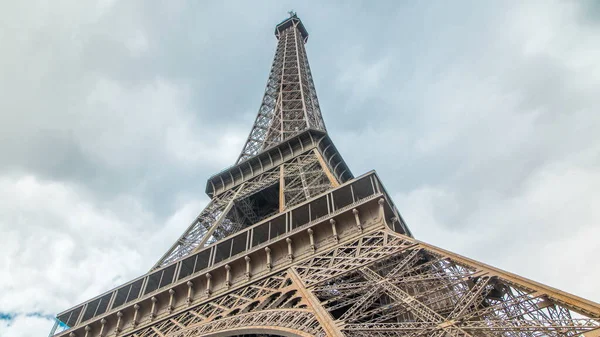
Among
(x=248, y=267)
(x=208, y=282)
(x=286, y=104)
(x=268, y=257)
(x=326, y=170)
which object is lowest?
(x=208, y=282)

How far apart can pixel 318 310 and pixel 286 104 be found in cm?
3330

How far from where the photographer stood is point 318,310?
40.4 feet

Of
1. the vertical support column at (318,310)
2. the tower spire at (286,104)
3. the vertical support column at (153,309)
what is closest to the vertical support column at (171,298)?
the vertical support column at (153,309)

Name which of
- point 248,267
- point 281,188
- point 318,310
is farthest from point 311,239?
point 281,188

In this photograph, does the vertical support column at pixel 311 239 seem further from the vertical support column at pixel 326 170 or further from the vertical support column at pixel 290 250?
the vertical support column at pixel 326 170

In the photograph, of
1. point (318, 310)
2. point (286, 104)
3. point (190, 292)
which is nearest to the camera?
point (318, 310)

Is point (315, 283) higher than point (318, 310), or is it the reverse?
point (315, 283)

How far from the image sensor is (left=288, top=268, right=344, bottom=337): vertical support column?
10.8 m

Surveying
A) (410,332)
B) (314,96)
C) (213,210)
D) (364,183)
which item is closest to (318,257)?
(364,183)

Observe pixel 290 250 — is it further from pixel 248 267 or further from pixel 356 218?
pixel 356 218

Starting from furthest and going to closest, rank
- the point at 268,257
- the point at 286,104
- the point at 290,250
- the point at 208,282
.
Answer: the point at 286,104
the point at 208,282
the point at 268,257
the point at 290,250

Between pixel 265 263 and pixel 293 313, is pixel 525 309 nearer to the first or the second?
pixel 293 313

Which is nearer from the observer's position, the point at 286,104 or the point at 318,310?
the point at 318,310

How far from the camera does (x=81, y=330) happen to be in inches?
824
